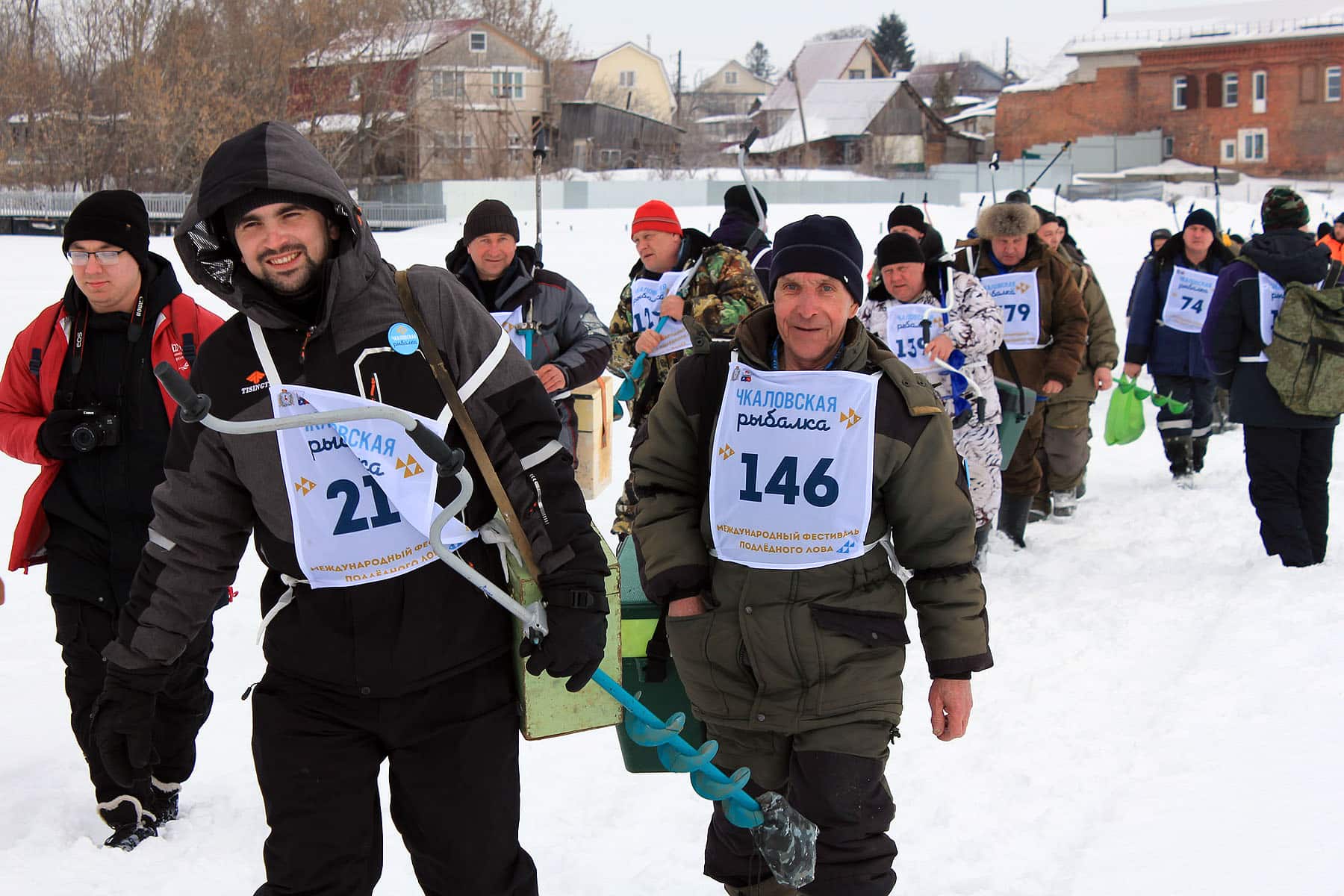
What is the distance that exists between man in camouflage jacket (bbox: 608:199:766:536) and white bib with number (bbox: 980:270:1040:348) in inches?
83.6

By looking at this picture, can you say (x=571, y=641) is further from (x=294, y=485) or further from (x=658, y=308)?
(x=658, y=308)

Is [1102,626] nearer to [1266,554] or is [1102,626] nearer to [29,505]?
[1266,554]

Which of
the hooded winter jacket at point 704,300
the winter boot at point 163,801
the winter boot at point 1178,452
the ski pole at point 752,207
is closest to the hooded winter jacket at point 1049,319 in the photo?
the ski pole at point 752,207

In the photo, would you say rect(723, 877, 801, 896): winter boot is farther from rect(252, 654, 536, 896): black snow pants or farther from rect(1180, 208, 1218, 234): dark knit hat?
rect(1180, 208, 1218, 234): dark knit hat

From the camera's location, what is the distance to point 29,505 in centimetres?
412

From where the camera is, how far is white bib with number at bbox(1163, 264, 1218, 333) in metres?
9.82

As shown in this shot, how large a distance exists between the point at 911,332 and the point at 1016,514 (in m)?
2.24

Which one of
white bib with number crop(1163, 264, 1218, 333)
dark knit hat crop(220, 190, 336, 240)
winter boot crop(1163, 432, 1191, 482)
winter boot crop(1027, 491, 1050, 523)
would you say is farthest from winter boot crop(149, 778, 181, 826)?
winter boot crop(1163, 432, 1191, 482)

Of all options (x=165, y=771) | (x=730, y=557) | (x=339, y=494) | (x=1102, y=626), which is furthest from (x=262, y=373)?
(x=1102, y=626)

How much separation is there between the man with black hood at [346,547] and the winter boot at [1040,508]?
271 inches

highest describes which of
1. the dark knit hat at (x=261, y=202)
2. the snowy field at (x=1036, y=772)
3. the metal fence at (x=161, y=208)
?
the metal fence at (x=161, y=208)

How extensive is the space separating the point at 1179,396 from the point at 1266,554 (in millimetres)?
2887

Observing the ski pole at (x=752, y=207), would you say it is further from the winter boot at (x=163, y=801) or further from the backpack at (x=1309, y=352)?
the winter boot at (x=163, y=801)

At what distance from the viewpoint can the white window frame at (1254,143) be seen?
60094 mm
